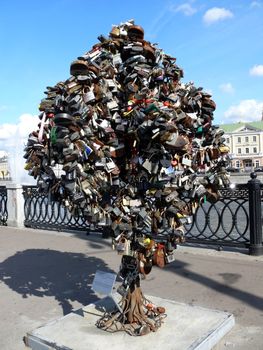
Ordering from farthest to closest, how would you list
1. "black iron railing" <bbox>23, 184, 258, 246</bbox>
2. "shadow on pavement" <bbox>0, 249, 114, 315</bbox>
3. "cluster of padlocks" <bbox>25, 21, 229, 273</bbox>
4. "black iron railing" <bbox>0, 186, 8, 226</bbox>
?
1. "black iron railing" <bbox>0, 186, 8, 226</bbox>
2. "black iron railing" <bbox>23, 184, 258, 246</bbox>
3. "shadow on pavement" <bbox>0, 249, 114, 315</bbox>
4. "cluster of padlocks" <bbox>25, 21, 229, 273</bbox>

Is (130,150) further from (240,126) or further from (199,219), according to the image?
(240,126)

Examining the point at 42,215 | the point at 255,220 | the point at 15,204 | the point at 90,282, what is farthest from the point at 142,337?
the point at 15,204

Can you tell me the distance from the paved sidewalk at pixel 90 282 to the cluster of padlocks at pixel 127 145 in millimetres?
1471

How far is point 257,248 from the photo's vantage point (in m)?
7.50

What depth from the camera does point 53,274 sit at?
267 inches

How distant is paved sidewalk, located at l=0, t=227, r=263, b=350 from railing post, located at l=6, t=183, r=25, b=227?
3.22 meters

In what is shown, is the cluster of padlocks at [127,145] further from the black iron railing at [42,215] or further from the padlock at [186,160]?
the black iron railing at [42,215]

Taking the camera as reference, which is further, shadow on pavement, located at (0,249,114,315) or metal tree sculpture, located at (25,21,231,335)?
shadow on pavement, located at (0,249,114,315)

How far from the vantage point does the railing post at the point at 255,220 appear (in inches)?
296

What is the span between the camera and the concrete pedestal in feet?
12.3

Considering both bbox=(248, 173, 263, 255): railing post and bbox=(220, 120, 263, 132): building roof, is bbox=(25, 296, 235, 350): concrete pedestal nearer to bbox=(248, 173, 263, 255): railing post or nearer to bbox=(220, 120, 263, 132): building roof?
bbox=(248, 173, 263, 255): railing post

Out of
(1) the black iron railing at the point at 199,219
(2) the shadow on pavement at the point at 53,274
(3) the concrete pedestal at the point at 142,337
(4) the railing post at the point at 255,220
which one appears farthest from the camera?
(1) the black iron railing at the point at 199,219

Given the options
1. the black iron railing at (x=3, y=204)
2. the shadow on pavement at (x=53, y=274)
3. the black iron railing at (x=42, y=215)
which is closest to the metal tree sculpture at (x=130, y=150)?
the shadow on pavement at (x=53, y=274)

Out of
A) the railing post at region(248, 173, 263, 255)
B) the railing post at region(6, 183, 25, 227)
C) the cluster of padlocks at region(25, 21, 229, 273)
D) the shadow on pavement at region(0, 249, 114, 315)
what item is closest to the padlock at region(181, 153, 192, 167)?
the cluster of padlocks at region(25, 21, 229, 273)
